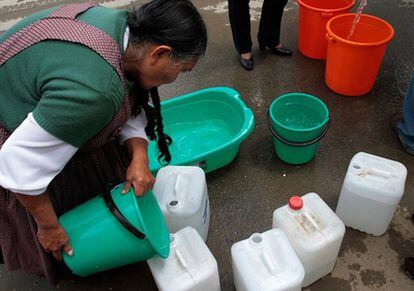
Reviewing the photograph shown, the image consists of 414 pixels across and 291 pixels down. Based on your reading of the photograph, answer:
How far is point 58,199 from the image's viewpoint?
4.58ft

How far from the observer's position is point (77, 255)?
4.18ft

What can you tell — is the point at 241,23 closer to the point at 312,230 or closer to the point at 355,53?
the point at 355,53

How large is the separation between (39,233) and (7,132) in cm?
35

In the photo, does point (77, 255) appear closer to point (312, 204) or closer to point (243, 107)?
point (312, 204)

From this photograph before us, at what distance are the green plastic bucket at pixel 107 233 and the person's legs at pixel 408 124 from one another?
5.10 feet

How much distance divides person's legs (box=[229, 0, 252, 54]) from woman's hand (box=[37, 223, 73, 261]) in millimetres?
1916

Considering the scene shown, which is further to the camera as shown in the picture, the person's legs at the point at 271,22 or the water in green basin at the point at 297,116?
the person's legs at the point at 271,22

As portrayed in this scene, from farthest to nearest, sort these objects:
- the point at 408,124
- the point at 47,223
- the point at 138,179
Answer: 1. the point at 408,124
2. the point at 138,179
3. the point at 47,223

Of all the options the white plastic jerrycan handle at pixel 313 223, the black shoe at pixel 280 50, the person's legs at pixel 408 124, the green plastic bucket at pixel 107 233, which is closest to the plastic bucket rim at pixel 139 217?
the green plastic bucket at pixel 107 233

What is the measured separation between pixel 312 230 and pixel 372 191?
1.12 feet

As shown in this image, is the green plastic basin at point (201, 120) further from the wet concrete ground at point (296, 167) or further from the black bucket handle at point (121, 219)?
the black bucket handle at point (121, 219)

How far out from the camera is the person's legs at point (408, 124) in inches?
81.7

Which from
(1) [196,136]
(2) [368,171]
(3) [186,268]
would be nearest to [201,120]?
(1) [196,136]

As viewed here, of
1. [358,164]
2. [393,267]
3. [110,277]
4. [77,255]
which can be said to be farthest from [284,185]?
[77,255]
